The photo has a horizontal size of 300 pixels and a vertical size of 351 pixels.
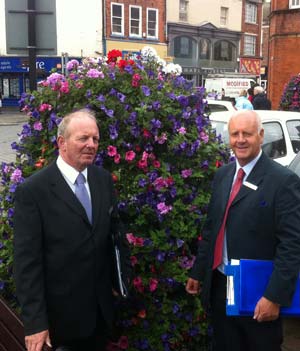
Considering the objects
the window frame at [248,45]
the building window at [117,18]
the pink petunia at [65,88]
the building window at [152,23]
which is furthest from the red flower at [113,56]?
the window frame at [248,45]

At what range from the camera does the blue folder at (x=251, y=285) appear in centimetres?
247

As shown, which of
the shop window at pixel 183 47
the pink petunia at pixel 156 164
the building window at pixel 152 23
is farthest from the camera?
the shop window at pixel 183 47

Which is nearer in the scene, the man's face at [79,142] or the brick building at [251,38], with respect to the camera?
the man's face at [79,142]

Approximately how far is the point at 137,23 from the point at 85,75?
35820 mm

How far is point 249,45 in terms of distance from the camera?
4659cm

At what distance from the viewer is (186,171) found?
10.4 feet

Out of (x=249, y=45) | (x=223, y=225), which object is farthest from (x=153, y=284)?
(x=249, y=45)

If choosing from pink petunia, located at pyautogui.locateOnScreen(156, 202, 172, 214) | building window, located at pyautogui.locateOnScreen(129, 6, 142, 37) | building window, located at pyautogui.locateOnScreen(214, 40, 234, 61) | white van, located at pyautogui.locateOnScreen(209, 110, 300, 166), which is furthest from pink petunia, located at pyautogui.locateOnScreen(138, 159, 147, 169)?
building window, located at pyautogui.locateOnScreen(214, 40, 234, 61)

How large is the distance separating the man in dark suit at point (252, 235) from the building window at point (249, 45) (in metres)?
45.6

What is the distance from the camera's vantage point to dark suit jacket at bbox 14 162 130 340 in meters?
2.42

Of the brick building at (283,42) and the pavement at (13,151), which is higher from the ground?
the brick building at (283,42)

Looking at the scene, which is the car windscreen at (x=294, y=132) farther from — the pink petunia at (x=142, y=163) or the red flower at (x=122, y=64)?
the pink petunia at (x=142, y=163)

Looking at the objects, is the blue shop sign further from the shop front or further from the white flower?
the white flower

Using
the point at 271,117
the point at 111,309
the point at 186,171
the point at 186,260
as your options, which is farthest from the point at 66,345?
the point at 271,117
